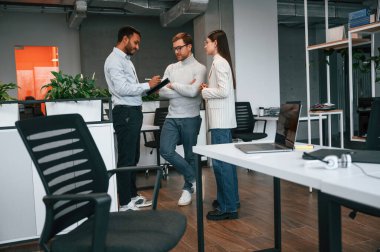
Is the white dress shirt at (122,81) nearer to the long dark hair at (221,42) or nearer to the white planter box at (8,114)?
the long dark hair at (221,42)

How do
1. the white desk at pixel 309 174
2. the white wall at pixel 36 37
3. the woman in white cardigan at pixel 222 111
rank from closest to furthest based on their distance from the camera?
1. the white desk at pixel 309 174
2. the woman in white cardigan at pixel 222 111
3. the white wall at pixel 36 37

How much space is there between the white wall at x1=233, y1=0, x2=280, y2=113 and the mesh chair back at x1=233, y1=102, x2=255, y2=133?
1.12ft

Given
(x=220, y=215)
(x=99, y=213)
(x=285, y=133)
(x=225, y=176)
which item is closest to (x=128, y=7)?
(x=225, y=176)

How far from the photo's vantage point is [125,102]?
3318 millimetres

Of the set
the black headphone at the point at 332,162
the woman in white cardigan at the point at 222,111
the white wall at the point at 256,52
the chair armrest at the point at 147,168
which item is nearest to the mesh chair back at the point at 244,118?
the white wall at the point at 256,52

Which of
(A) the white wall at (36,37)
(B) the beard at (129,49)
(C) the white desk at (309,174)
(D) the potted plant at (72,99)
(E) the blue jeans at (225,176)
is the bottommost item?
(E) the blue jeans at (225,176)

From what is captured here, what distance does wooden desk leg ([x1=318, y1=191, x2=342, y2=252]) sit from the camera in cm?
124

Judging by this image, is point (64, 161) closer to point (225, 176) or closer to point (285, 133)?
point (285, 133)

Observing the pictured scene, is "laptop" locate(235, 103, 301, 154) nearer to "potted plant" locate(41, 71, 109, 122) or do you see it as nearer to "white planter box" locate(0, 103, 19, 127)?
"potted plant" locate(41, 71, 109, 122)

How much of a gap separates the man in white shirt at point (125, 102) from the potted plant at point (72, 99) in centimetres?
32

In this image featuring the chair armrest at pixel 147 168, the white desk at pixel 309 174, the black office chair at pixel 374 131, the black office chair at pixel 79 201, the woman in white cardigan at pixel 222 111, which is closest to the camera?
the white desk at pixel 309 174

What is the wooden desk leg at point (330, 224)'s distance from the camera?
1.24 m

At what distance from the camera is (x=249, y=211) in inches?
137

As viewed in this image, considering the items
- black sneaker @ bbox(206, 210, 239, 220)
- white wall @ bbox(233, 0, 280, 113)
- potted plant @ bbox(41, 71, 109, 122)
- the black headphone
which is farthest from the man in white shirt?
white wall @ bbox(233, 0, 280, 113)
